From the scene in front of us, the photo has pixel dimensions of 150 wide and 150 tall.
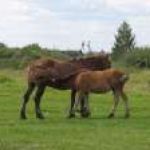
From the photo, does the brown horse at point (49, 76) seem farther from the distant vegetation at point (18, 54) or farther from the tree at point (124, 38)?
the tree at point (124, 38)

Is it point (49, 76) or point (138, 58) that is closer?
point (49, 76)

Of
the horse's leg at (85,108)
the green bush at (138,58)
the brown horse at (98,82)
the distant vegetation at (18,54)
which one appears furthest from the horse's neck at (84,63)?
the green bush at (138,58)

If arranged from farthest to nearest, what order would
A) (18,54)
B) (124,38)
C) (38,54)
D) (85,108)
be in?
(124,38) → (18,54) → (38,54) → (85,108)

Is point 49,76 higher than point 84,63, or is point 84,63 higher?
point 84,63

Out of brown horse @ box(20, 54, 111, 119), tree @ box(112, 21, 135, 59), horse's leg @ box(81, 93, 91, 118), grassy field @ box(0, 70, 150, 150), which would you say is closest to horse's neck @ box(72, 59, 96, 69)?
brown horse @ box(20, 54, 111, 119)

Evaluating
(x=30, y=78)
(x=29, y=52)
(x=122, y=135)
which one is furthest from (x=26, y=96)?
(x=29, y=52)

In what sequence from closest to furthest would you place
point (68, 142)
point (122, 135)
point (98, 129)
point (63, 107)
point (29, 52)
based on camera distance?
point (68, 142), point (122, 135), point (98, 129), point (63, 107), point (29, 52)

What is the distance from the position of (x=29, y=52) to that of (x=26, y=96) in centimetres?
5330

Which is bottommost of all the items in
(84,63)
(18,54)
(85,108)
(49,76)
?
(85,108)

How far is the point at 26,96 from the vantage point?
23516 mm

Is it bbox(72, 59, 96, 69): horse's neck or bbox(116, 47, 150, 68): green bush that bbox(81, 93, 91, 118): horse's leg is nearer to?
bbox(72, 59, 96, 69): horse's neck

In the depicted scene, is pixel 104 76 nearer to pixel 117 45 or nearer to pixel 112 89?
pixel 112 89

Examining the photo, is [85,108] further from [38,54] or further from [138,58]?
[138,58]

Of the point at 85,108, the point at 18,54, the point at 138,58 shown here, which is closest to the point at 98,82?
the point at 85,108
